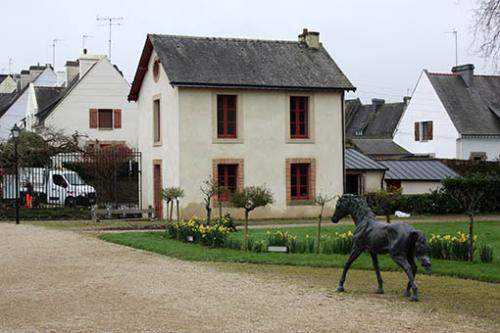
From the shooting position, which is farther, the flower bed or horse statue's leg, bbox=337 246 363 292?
the flower bed

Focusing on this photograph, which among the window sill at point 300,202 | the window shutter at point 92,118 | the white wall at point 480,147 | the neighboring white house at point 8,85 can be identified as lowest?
the window sill at point 300,202

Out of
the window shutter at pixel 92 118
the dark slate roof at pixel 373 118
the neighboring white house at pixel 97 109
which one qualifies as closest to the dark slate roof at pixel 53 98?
the neighboring white house at pixel 97 109

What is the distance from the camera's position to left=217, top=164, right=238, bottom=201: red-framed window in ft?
101

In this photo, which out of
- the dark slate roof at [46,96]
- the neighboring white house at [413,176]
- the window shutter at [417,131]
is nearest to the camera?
the neighboring white house at [413,176]

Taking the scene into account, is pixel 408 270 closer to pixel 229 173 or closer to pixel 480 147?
pixel 229 173

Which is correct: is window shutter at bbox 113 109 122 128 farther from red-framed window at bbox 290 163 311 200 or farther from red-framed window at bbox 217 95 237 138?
red-framed window at bbox 290 163 311 200

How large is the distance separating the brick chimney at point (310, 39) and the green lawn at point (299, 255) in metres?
11.6

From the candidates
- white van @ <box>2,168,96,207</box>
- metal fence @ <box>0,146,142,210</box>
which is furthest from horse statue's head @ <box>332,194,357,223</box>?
white van @ <box>2,168,96,207</box>

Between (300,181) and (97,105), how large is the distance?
2038 cm

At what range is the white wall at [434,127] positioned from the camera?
4853 cm

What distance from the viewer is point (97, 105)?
4850 cm

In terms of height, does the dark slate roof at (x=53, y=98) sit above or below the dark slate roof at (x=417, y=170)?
above

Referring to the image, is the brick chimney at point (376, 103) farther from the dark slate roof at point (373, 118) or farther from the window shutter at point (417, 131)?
the window shutter at point (417, 131)

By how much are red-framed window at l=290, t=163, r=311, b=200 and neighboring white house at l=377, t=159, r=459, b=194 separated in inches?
170
